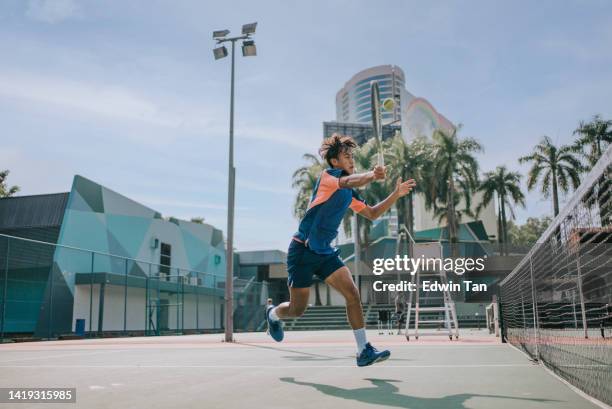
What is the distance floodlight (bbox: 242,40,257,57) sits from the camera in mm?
18875

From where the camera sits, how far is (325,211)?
5.07 meters

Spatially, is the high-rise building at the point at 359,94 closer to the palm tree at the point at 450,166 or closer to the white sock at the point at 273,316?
the palm tree at the point at 450,166

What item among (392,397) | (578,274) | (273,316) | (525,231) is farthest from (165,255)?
(525,231)

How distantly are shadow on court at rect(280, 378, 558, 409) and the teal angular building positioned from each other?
17.1 m

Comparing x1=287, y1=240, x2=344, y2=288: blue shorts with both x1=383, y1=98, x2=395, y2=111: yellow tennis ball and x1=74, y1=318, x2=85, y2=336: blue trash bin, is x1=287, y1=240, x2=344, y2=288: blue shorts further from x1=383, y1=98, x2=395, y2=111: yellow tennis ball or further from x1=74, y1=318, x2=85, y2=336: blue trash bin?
x1=74, y1=318, x2=85, y2=336: blue trash bin

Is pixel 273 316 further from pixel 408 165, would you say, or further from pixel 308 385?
pixel 408 165

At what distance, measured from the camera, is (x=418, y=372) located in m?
5.63

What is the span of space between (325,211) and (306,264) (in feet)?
1.69

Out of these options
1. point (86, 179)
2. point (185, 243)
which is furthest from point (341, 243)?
point (86, 179)

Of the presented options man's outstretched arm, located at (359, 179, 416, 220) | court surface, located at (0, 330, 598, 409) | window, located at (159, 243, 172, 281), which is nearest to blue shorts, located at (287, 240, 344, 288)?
man's outstretched arm, located at (359, 179, 416, 220)

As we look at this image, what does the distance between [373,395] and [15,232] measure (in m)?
29.5

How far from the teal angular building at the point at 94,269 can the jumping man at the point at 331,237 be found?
1631cm

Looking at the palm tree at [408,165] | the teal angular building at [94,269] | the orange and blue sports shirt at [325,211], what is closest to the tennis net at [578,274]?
the orange and blue sports shirt at [325,211]

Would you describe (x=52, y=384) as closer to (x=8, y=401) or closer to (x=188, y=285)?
(x=8, y=401)
